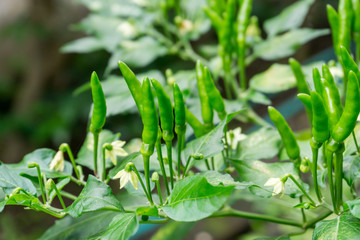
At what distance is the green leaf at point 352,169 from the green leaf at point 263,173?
6 centimetres

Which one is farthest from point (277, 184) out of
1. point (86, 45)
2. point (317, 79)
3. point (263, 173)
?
point (86, 45)

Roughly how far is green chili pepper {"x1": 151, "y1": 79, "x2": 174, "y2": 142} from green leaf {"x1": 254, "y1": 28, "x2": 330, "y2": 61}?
1.68ft

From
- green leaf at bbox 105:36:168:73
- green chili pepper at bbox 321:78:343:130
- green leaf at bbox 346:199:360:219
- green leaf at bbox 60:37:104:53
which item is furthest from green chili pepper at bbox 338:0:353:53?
green leaf at bbox 60:37:104:53

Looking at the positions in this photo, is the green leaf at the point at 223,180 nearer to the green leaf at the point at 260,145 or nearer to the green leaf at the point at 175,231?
the green leaf at the point at 260,145

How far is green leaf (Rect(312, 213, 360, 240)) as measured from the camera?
1.58 ft

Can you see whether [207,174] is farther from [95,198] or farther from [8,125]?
[8,125]

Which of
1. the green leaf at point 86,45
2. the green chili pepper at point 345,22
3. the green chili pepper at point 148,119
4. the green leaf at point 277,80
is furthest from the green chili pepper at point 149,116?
the green leaf at point 86,45

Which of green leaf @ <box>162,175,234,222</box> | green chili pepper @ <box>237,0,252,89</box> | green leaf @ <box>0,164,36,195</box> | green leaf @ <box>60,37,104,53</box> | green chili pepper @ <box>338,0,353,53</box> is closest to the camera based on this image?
green leaf @ <box>162,175,234,222</box>

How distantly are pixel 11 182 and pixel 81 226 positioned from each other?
143 mm

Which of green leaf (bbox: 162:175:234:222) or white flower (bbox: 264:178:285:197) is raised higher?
green leaf (bbox: 162:175:234:222)

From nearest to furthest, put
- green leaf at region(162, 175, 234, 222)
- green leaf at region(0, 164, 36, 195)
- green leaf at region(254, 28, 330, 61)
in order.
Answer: green leaf at region(162, 175, 234, 222)
green leaf at region(0, 164, 36, 195)
green leaf at region(254, 28, 330, 61)

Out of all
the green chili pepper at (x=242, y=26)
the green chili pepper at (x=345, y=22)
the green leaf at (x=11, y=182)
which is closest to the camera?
the green leaf at (x=11, y=182)

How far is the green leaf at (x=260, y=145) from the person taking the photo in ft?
2.31

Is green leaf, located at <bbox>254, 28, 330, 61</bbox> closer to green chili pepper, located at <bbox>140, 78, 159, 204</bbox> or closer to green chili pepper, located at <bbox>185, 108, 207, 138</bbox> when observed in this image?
green chili pepper, located at <bbox>185, 108, 207, 138</bbox>
